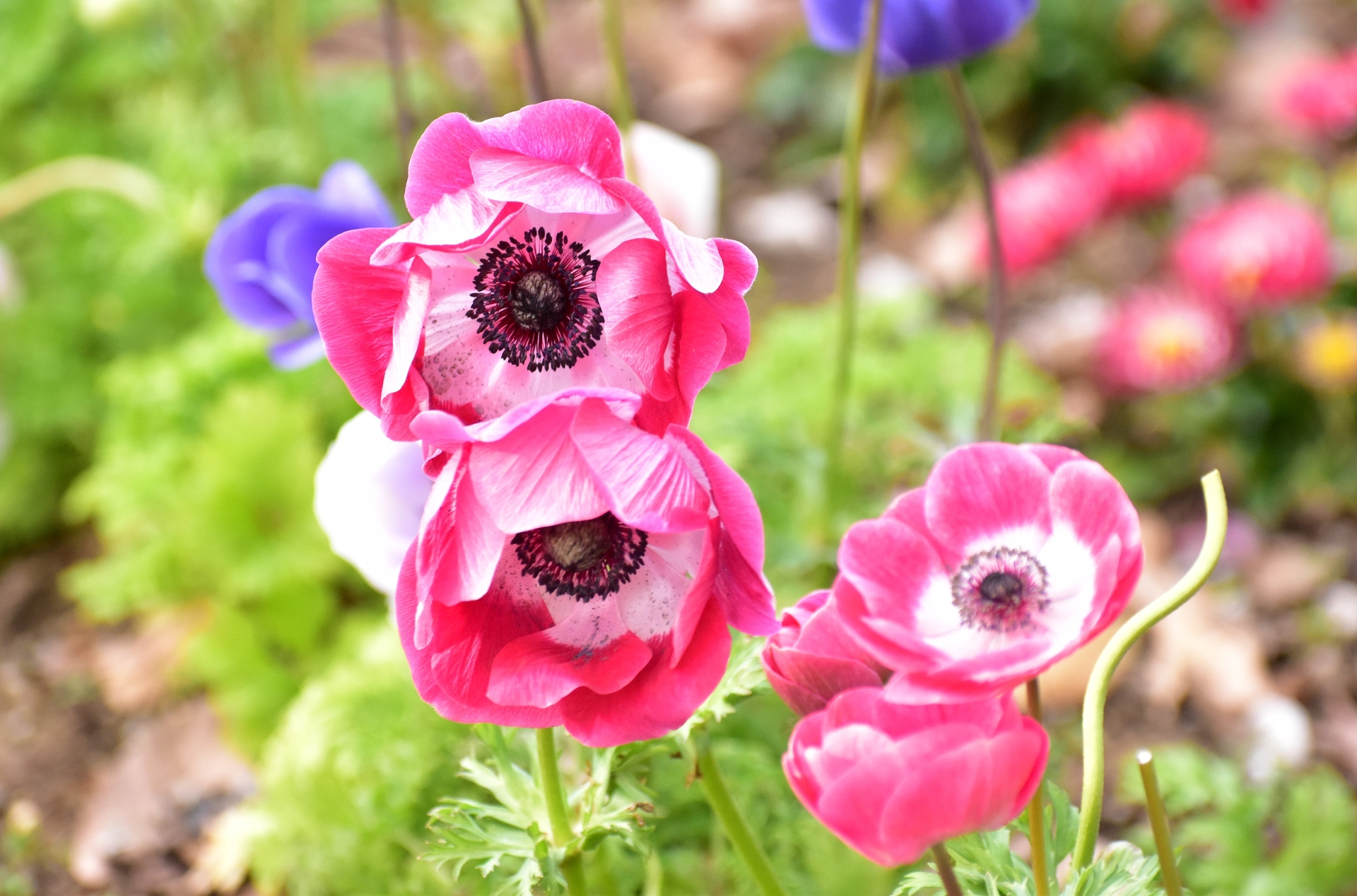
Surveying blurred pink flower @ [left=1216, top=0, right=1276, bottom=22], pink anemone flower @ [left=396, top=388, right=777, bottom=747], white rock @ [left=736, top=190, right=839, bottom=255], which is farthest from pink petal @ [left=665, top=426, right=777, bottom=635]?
blurred pink flower @ [left=1216, top=0, right=1276, bottom=22]

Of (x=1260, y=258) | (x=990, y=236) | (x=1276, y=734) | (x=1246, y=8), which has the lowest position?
(x=1276, y=734)

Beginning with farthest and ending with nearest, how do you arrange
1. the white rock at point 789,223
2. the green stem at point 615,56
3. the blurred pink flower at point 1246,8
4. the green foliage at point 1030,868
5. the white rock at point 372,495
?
the white rock at point 789,223, the blurred pink flower at point 1246,8, the green stem at point 615,56, the white rock at point 372,495, the green foliage at point 1030,868

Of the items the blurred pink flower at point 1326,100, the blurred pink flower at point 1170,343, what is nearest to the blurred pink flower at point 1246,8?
the blurred pink flower at point 1326,100

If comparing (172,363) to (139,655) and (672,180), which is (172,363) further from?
(672,180)

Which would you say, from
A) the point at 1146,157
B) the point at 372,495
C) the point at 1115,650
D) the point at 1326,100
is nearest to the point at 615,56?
the point at 372,495

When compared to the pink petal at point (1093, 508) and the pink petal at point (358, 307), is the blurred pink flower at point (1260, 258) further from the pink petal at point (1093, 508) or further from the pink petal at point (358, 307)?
the pink petal at point (358, 307)

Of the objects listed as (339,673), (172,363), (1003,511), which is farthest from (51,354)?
(1003,511)

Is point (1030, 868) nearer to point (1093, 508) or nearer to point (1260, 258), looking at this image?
point (1093, 508)
